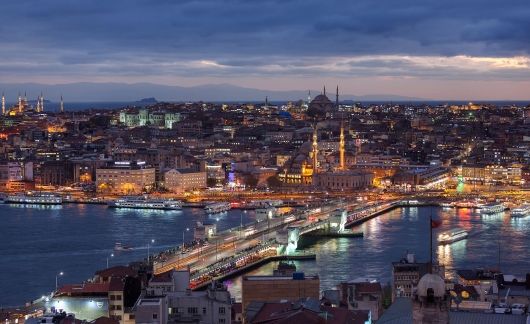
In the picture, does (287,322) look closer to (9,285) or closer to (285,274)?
(285,274)

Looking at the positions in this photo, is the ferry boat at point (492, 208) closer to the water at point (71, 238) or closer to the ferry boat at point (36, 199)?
the water at point (71, 238)

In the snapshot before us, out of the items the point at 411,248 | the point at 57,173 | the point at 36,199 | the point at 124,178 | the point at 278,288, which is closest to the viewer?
the point at 278,288

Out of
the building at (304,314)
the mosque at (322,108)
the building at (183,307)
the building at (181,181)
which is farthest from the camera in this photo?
the mosque at (322,108)

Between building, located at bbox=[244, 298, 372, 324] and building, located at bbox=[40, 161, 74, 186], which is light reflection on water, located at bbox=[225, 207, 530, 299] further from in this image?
building, located at bbox=[40, 161, 74, 186]

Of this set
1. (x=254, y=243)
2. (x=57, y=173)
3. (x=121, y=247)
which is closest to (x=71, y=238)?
(x=121, y=247)

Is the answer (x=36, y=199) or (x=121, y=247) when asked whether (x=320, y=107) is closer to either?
(x=36, y=199)

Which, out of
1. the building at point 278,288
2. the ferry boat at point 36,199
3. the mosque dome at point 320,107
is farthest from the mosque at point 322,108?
the building at point 278,288

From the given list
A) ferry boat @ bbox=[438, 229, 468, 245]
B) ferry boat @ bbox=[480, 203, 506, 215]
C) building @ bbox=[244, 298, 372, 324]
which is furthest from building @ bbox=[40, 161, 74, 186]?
building @ bbox=[244, 298, 372, 324]
